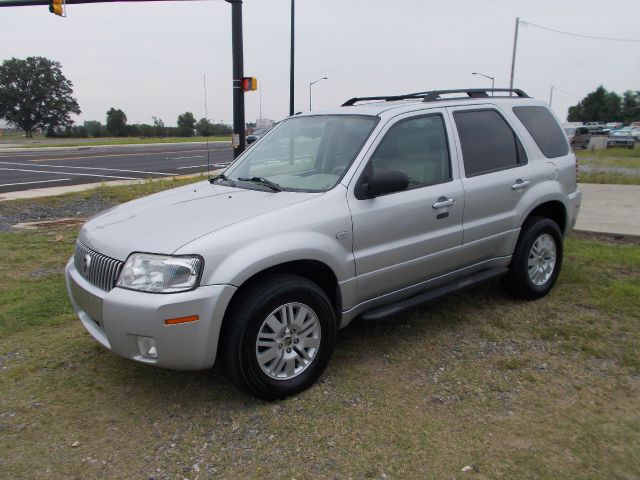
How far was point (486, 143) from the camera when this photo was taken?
466 centimetres

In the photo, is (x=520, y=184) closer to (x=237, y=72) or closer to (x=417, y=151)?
(x=417, y=151)

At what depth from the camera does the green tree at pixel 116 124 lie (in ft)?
199

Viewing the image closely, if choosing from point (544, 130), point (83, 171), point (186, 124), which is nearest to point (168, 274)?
point (544, 130)

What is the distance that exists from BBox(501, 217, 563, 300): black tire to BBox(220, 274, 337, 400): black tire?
219 cm

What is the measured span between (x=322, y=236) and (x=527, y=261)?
2.38 meters

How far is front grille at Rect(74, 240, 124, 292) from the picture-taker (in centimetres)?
324

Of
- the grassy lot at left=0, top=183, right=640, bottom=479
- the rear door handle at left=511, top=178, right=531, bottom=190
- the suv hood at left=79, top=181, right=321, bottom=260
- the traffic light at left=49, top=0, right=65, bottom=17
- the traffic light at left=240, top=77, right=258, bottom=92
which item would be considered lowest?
the grassy lot at left=0, top=183, right=640, bottom=479

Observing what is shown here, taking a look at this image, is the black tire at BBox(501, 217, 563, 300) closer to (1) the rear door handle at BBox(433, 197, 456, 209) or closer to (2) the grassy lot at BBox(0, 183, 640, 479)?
(2) the grassy lot at BBox(0, 183, 640, 479)

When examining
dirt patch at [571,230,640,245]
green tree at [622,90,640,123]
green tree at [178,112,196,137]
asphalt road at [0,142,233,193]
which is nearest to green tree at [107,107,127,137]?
green tree at [178,112,196,137]

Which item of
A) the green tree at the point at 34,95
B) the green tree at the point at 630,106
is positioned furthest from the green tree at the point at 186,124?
the green tree at the point at 630,106

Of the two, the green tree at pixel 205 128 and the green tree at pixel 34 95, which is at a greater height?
the green tree at pixel 34 95

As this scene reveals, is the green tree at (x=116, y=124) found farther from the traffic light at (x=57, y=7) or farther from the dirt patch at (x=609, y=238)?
the dirt patch at (x=609, y=238)

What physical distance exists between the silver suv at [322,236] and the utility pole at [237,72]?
219 inches

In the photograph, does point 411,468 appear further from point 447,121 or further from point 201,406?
point 447,121
